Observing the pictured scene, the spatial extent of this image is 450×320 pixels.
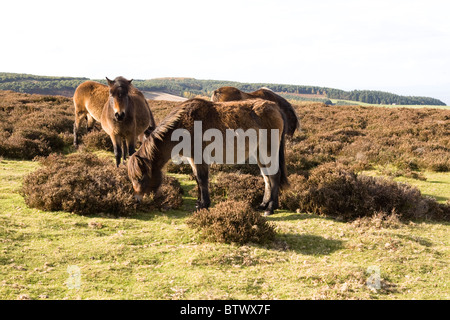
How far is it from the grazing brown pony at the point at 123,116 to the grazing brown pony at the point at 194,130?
218cm

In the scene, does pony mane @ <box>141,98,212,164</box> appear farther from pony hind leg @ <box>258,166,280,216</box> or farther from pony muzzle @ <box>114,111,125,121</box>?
pony hind leg @ <box>258,166,280,216</box>

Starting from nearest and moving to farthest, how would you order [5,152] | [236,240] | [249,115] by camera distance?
1. [236,240]
2. [249,115]
3. [5,152]

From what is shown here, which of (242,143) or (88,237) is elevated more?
(242,143)

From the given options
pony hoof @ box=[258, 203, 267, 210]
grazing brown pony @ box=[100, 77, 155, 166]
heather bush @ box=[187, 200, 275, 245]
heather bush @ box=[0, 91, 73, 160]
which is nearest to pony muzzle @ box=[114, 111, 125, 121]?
grazing brown pony @ box=[100, 77, 155, 166]

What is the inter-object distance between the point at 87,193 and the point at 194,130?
7.80 feet

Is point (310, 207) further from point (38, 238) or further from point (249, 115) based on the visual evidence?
point (38, 238)

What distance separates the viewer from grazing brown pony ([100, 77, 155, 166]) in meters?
8.16

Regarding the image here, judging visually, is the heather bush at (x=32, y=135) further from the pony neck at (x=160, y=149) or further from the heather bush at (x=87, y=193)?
the pony neck at (x=160, y=149)

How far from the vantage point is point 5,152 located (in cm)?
1173

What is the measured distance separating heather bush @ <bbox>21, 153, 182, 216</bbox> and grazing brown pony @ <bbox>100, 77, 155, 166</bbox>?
1707 mm

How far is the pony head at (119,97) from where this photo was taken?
8078 mm
